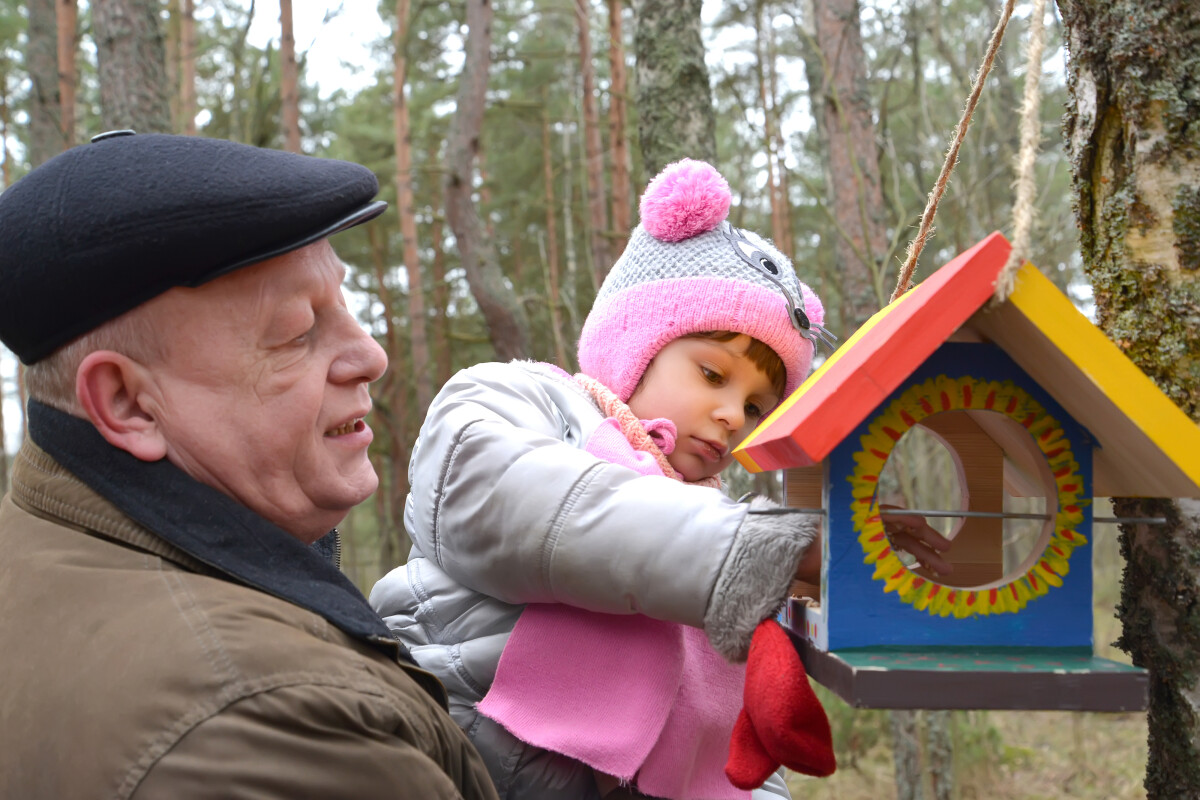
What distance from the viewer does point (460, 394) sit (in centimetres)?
186

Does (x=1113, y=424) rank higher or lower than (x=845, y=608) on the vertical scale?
higher

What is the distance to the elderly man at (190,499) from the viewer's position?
1.16m

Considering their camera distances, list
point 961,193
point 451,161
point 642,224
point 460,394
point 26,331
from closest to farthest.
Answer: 1. point 26,331
2. point 460,394
3. point 642,224
4. point 961,193
5. point 451,161

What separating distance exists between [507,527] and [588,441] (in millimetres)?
313

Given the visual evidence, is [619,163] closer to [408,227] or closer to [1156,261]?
[408,227]

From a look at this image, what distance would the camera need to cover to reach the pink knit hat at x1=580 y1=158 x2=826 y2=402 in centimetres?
197

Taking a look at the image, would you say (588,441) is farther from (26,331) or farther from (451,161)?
(451,161)

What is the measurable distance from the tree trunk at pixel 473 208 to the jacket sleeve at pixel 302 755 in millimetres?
6105

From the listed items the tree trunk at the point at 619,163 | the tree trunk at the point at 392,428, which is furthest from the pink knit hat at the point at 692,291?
the tree trunk at the point at 392,428

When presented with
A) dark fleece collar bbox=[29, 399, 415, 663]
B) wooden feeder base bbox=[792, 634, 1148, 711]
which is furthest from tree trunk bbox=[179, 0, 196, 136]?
Answer: wooden feeder base bbox=[792, 634, 1148, 711]

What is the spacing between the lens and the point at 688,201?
→ 2.07m

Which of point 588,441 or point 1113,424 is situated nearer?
point 1113,424

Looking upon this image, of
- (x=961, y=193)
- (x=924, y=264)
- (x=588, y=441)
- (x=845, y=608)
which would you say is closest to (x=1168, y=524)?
(x=845, y=608)

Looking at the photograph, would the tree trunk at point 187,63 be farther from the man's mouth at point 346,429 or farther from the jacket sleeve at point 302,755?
the jacket sleeve at point 302,755
